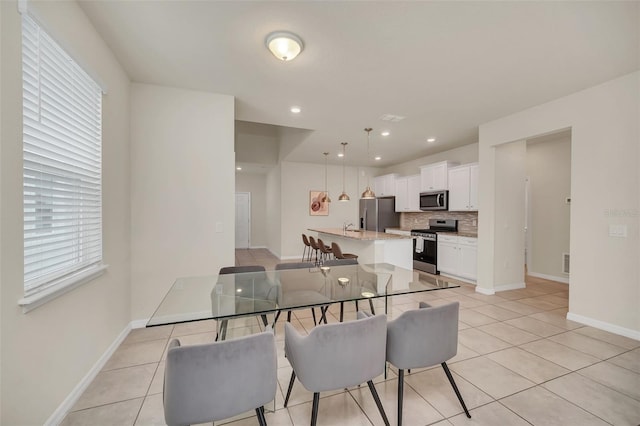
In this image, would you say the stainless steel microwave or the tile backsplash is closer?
the tile backsplash

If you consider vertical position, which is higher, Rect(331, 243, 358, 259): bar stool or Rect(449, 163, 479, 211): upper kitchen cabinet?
Rect(449, 163, 479, 211): upper kitchen cabinet

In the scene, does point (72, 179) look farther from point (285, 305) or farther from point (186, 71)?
point (285, 305)

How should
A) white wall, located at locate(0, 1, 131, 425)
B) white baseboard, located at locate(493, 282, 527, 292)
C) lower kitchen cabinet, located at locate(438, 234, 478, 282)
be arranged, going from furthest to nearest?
lower kitchen cabinet, located at locate(438, 234, 478, 282) < white baseboard, located at locate(493, 282, 527, 292) < white wall, located at locate(0, 1, 131, 425)

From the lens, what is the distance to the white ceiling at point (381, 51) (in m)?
1.89

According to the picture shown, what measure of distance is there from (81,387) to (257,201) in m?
7.45

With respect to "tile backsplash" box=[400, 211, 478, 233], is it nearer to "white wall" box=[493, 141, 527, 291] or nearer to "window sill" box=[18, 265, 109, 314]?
"white wall" box=[493, 141, 527, 291]

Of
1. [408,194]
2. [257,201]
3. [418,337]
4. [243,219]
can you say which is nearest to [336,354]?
[418,337]

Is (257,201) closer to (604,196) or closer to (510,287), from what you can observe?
(510,287)

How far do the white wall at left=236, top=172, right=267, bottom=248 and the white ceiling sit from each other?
542cm

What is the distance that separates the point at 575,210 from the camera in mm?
3199

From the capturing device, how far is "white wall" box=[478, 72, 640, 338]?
2.75 m

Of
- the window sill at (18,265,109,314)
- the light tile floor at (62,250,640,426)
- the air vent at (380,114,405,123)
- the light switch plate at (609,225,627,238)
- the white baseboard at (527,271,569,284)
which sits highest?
the air vent at (380,114,405,123)

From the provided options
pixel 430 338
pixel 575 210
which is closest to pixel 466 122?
pixel 575 210

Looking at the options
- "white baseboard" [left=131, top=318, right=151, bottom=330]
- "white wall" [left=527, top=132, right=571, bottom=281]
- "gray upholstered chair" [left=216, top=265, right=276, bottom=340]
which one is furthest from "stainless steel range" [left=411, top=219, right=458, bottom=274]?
"white baseboard" [left=131, top=318, right=151, bottom=330]
